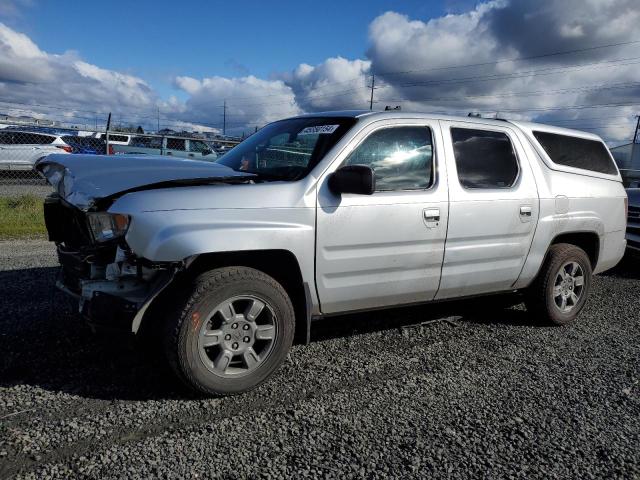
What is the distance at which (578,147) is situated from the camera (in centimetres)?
512

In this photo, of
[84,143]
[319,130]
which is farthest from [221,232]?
[84,143]

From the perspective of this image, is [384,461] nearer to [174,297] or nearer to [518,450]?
[518,450]

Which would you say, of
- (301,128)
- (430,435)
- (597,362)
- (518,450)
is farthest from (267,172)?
(597,362)

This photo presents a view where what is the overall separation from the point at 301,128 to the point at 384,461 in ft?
8.45

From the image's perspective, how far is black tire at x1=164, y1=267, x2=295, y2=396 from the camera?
3.01 metres

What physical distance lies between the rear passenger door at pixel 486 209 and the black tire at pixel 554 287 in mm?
368

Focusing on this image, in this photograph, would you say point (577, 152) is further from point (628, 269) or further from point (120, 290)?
point (120, 290)

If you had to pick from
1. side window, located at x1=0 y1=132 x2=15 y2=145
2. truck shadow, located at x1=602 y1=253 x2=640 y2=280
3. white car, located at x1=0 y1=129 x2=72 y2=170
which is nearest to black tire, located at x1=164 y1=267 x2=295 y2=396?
truck shadow, located at x1=602 y1=253 x2=640 y2=280

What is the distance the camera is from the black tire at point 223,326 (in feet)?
9.89

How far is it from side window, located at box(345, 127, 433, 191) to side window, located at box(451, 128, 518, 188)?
0.30 meters

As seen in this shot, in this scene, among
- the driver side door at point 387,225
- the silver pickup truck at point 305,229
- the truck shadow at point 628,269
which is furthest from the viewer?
the truck shadow at point 628,269

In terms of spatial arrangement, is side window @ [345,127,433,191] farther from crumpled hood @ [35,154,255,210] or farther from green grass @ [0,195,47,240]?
green grass @ [0,195,47,240]

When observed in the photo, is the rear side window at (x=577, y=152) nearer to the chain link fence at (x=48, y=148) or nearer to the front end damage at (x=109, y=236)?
the front end damage at (x=109, y=236)

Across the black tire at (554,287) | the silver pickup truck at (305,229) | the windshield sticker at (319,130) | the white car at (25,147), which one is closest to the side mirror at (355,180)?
the silver pickup truck at (305,229)
